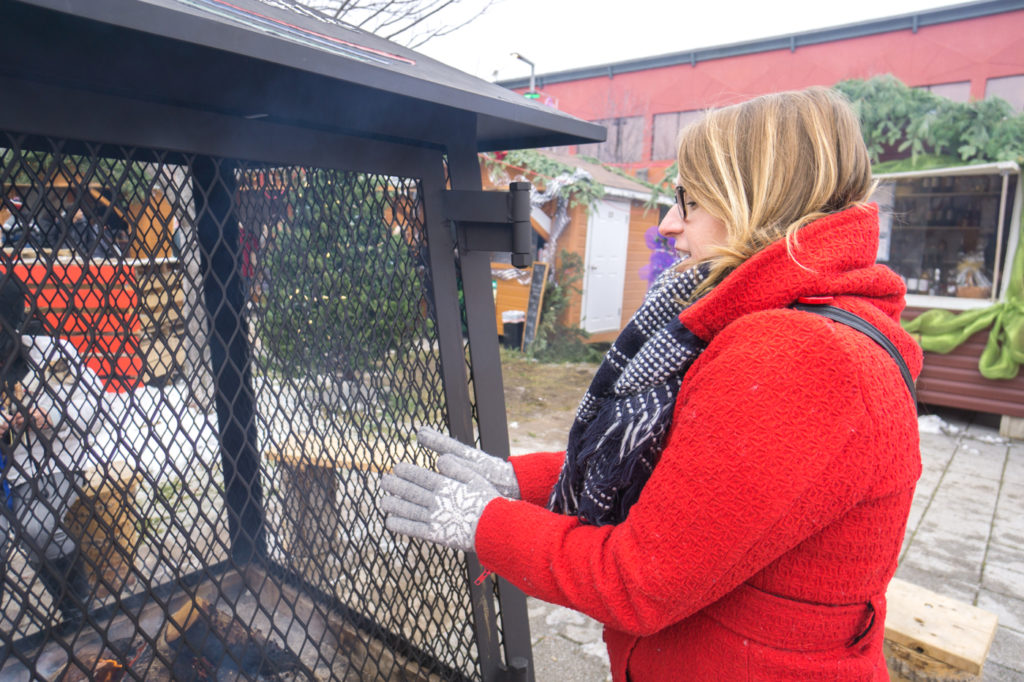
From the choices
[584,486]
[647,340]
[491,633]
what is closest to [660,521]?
[584,486]

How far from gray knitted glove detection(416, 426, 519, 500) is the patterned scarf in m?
0.19

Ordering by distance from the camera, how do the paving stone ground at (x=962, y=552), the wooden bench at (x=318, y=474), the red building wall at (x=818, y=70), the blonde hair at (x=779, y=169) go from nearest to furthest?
the blonde hair at (x=779, y=169) → the wooden bench at (x=318, y=474) → the paving stone ground at (x=962, y=552) → the red building wall at (x=818, y=70)

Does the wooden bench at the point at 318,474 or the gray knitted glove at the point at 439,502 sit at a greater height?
the gray knitted glove at the point at 439,502

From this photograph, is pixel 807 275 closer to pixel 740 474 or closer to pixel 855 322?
pixel 855 322

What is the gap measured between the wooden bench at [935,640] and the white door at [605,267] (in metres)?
8.03

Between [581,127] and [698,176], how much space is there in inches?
21.7

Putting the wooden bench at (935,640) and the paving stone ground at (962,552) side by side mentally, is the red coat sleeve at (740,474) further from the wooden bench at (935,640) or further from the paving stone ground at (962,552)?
the paving stone ground at (962,552)

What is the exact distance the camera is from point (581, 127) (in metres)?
1.61

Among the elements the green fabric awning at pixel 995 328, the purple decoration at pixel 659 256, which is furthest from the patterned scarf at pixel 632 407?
the green fabric awning at pixel 995 328

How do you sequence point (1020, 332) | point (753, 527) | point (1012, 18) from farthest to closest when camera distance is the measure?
point (1012, 18)
point (1020, 332)
point (753, 527)

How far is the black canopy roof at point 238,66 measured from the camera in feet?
2.75

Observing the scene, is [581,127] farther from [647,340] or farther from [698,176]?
[647,340]

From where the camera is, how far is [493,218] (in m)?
1.46

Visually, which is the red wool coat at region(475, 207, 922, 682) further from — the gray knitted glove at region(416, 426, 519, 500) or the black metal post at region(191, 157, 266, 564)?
the black metal post at region(191, 157, 266, 564)
